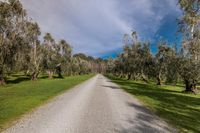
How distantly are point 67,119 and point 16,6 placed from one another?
4063cm

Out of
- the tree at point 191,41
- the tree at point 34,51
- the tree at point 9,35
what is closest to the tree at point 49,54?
the tree at point 34,51

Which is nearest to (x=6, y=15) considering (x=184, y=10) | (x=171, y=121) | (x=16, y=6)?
(x=16, y=6)

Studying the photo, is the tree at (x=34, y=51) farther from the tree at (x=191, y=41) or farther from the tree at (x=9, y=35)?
the tree at (x=191, y=41)

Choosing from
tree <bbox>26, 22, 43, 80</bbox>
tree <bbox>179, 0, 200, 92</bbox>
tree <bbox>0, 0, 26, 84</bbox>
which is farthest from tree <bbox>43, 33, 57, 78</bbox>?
tree <bbox>179, 0, 200, 92</bbox>

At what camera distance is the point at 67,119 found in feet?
33.2

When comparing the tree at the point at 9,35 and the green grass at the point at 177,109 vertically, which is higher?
the tree at the point at 9,35

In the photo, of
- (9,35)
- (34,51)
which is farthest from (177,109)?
(34,51)

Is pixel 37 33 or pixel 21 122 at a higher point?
pixel 37 33

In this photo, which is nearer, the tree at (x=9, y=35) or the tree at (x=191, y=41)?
the tree at (x=191, y=41)

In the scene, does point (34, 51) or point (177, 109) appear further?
point (34, 51)

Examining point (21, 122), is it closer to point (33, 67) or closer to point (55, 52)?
point (33, 67)

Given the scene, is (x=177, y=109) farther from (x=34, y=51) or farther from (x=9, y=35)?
(x=34, y=51)

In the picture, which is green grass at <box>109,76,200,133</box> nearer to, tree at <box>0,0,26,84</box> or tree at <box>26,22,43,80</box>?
tree at <box>0,0,26,84</box>

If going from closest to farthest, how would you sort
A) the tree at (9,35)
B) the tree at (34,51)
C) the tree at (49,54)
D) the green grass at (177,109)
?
the green grass at (177,109) → the tree at (9,35) → the tree at (34,51) → the tree at (49,54)
